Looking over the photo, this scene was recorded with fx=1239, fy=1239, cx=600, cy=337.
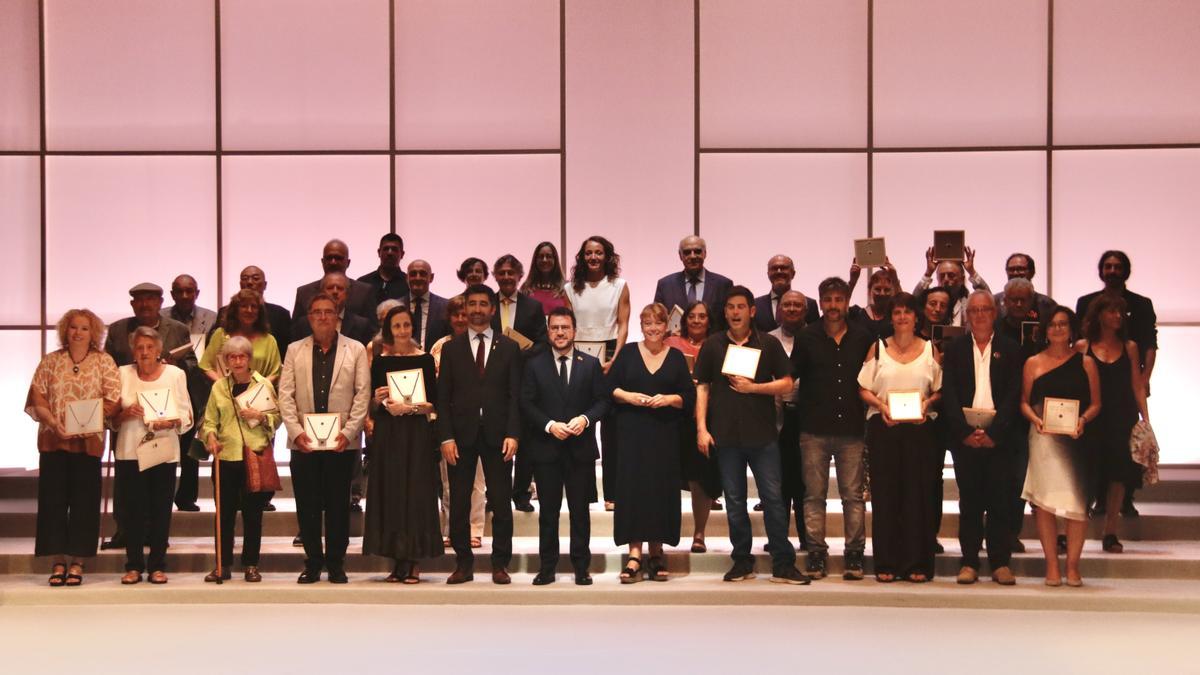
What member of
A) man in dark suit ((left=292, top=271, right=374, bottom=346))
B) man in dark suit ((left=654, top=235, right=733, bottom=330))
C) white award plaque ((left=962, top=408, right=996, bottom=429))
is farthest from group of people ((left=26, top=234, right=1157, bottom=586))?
man in dark suit ((left=654, top=235, right=733, bottom=330))

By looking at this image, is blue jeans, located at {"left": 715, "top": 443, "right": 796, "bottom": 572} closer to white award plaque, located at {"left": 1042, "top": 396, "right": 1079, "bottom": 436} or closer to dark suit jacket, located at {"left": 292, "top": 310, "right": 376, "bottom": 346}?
white award plaque, located at {"left": 1042, "top": 396, "right": 1079, "bottom": 436}

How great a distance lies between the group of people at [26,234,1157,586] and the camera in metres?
6.34

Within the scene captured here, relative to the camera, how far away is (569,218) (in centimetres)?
945

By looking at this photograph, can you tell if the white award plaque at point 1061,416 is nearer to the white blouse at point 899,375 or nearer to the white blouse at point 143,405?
the white blouse at point 899,375

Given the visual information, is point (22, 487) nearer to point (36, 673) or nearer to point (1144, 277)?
point (36, 673)

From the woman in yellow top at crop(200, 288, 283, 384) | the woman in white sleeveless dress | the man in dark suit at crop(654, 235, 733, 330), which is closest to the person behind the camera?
the woman in yellow top at crop(200, 288, 283, 384)

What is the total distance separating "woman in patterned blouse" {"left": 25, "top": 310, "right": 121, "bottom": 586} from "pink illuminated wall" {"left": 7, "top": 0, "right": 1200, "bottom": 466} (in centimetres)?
316

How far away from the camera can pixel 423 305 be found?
25.3 ft

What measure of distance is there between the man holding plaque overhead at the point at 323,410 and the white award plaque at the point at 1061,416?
3464 millimetres

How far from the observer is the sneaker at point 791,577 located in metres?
6.32

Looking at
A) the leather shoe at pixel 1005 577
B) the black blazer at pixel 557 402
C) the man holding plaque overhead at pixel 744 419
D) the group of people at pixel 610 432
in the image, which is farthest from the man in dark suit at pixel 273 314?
the leather shoe at pixel 1005 577

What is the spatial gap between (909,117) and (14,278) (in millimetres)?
7121

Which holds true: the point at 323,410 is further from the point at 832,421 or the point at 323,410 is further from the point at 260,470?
the point at 832,421

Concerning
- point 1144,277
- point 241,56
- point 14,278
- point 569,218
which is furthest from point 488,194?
point 1144,277
